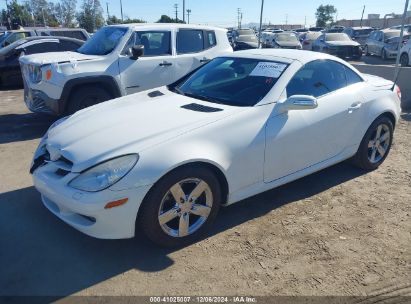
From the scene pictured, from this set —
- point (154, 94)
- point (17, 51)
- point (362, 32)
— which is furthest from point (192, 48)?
point (362, 32)

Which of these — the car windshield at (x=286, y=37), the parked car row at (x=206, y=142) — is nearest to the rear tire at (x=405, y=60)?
the car windshield at (x=286, y=37)

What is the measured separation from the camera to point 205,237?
11.3 feet

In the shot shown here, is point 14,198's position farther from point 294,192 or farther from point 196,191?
point 294,192

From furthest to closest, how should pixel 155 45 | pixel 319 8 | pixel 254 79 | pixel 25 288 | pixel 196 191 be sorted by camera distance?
pixel 319 8, pixel 155 45, pixel 254 79, pixel 196 191, pixel 25 288

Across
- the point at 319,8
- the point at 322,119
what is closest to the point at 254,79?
the point at 322,119

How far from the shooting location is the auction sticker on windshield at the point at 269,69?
12.7ft

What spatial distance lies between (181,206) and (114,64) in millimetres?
4255

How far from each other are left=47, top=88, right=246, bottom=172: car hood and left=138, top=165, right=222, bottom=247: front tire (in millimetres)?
355

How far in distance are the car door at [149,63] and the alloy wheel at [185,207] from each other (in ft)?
13.6

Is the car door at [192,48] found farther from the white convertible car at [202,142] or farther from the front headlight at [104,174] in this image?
the front headlight at [104,174]

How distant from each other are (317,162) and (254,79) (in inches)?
44.9

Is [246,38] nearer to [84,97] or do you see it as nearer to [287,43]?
[287,43]

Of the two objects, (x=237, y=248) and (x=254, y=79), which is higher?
(x=254, y=79)

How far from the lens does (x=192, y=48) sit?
299 inches
